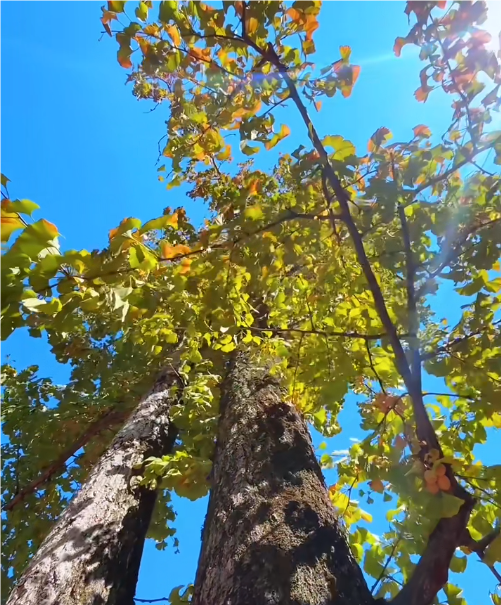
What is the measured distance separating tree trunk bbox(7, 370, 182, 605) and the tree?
1.82ft

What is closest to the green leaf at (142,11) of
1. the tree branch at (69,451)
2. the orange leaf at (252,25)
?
the orange leaf at (252,25)

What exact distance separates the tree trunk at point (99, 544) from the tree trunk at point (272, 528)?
76cm

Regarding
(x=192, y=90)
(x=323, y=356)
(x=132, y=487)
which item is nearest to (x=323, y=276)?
(x=323, y=356)

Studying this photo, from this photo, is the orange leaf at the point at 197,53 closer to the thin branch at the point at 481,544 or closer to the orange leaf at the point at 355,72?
the orange leaf at the point at 355,72

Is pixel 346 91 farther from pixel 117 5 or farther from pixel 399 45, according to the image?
pixel 117 5

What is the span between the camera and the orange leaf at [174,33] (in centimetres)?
155

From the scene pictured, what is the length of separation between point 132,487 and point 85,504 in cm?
26

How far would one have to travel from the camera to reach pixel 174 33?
1.55 metres

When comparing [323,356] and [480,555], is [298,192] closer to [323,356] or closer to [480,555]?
[323,356]

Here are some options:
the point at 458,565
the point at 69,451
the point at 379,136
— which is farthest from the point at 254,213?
the point at 69,451

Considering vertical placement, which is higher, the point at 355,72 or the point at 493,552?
the point at 355,72

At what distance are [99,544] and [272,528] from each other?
A: 4.02 feet

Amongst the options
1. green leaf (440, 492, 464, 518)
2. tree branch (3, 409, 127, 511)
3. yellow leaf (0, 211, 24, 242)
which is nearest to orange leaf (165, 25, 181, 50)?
yellow leaf (0, 211, 24, 242)

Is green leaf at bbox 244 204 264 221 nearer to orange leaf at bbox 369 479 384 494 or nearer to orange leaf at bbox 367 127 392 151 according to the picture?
orange leaf at bbox 367 127 392 151
